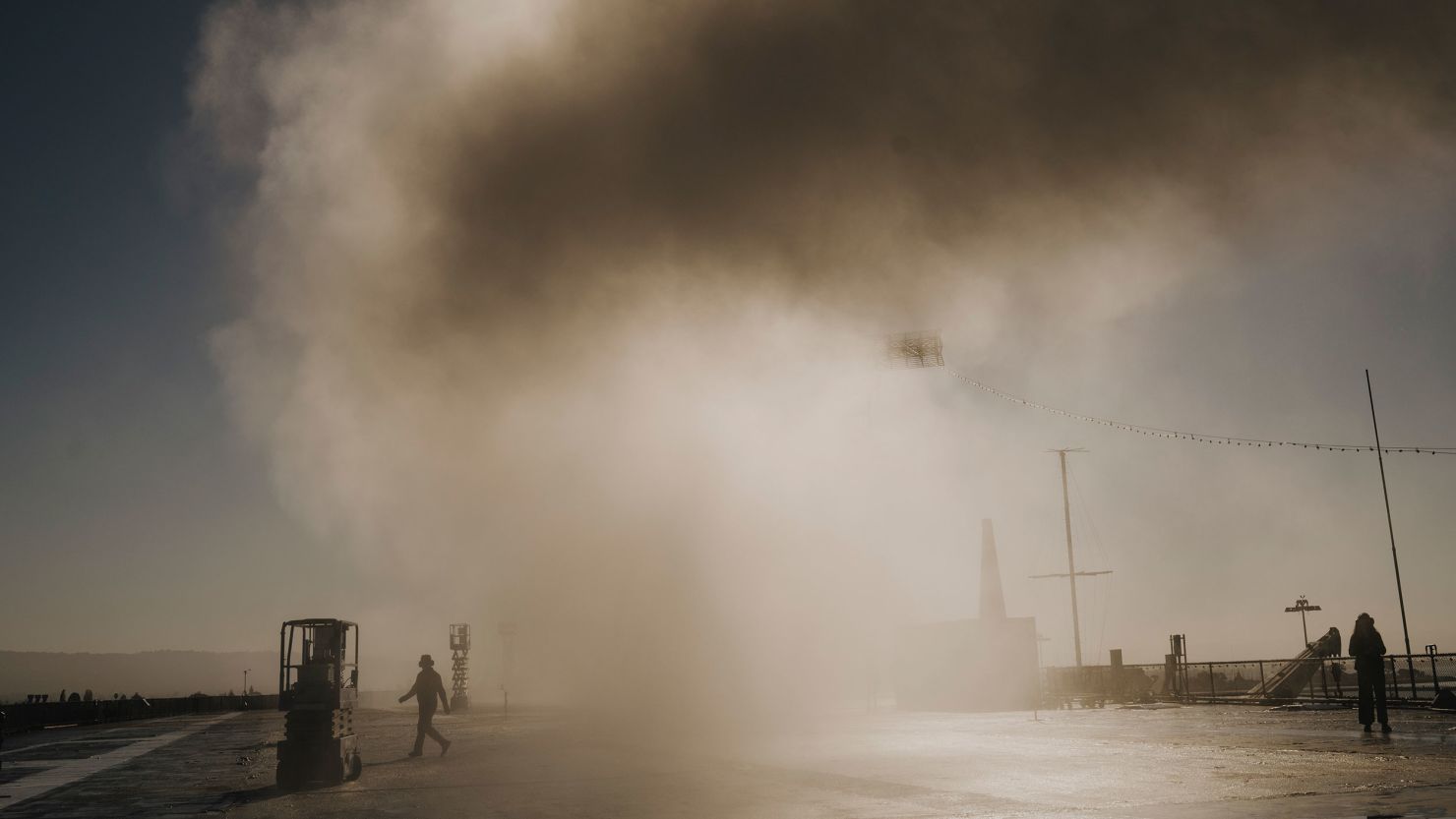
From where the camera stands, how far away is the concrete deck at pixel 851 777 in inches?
361

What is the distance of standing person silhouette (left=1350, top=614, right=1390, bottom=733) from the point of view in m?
16.6

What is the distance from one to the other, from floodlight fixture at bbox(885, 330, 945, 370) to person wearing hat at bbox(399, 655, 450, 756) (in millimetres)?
36583

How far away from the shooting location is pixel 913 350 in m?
51.8

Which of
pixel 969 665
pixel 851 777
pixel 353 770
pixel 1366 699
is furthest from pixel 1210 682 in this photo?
pixel 353 770

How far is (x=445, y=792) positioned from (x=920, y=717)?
18.5 m

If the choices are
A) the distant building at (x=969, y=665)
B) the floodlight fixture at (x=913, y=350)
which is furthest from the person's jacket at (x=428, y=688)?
the floodlight fixture at (x=913, y=350)

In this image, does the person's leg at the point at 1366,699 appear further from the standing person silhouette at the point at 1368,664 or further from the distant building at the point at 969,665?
the distant building at the point at 969,665

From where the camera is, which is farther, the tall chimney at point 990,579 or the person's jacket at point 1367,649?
the tall chimney at point 990,579

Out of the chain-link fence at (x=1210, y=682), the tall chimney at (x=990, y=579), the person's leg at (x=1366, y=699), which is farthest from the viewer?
the tall chimney at (x=990, y=579)

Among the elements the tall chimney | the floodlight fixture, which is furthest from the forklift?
the tall chimney

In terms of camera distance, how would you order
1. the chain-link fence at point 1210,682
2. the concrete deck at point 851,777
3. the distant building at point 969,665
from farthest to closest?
the distant building at point 969,665 → the chain-link fence at point 1210,682 → the concrete deck at point 851,777

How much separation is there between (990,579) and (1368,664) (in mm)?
47844

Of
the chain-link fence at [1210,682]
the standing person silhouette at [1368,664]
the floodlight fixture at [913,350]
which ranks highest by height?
the floodlight fixture at [913,350]

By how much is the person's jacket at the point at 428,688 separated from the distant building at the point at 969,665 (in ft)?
74.7
